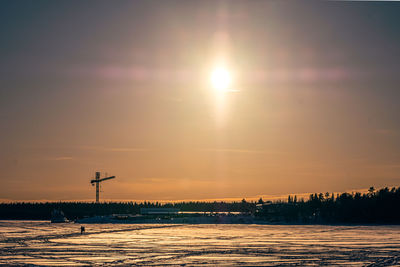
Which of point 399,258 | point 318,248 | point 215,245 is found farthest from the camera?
point 215,245

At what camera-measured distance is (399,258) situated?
55188mm

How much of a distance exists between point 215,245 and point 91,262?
2437cm

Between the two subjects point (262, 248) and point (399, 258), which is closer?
point (399, 258)

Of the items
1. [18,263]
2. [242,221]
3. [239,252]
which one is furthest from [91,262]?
[242,221]

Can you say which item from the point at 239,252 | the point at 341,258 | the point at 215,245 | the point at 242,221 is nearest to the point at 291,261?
the point at 341,258

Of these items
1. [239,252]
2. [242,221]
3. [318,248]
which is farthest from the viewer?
[242,221]

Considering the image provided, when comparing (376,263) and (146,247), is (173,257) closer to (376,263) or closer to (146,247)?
(146,247)

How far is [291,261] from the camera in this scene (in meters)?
52.8

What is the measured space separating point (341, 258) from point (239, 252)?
1206 cm

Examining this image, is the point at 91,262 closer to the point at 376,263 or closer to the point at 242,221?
the point at 376,263

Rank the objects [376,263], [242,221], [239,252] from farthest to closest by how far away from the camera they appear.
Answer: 1. [242,221]
2. [239,252]
3. [376,263]

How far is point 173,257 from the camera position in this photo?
57219 millimetres

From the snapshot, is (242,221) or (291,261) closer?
(291,261)

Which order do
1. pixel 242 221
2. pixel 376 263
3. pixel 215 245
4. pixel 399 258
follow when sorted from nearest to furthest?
pixel 376 263, pixel 399 258, pixel 215 245, pixel 242 221
